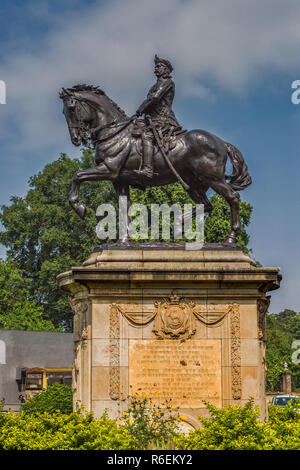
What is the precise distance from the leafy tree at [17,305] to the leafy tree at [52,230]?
1.05 meters

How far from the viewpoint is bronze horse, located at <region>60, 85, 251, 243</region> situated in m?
15.0

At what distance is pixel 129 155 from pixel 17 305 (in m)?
32.5

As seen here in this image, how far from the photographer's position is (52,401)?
72.1 ft

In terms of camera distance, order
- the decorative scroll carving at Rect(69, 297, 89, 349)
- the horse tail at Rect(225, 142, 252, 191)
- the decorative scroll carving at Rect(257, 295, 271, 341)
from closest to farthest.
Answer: the decorative scroll carving at Rect(69, 297, 89, 349) < the decorative scroll carving at Rect(257, 295, 271, 341) < the horse tail at Rect(225, 142, 252, 191)

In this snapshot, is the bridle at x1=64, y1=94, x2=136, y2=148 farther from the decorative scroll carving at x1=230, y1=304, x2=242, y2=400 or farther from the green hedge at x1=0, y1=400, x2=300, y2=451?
the green hedge at x1=0, y1=400, x2=300, y2=451

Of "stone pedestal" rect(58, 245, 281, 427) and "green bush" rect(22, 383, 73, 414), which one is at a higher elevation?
"stone pedestal" rect(58, 245, 281, 427)

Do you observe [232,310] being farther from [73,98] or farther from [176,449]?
[73,98]

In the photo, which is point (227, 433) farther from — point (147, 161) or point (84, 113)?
point (84, 113)

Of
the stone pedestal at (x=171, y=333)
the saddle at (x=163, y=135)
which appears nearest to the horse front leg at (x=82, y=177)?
the saddle at (x=163, y=135)

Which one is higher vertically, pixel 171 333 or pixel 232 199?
pixel 232 199

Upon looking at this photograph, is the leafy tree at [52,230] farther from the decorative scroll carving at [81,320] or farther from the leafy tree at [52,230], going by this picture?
the decorative scroll carving at [81,320]

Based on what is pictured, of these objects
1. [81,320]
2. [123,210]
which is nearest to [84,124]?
[123,210]

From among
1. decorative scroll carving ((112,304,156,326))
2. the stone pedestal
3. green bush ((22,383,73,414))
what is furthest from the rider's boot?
green bush ((22,383,73,414))

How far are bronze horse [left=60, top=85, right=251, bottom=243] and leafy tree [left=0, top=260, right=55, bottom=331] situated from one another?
3018 centimetres
